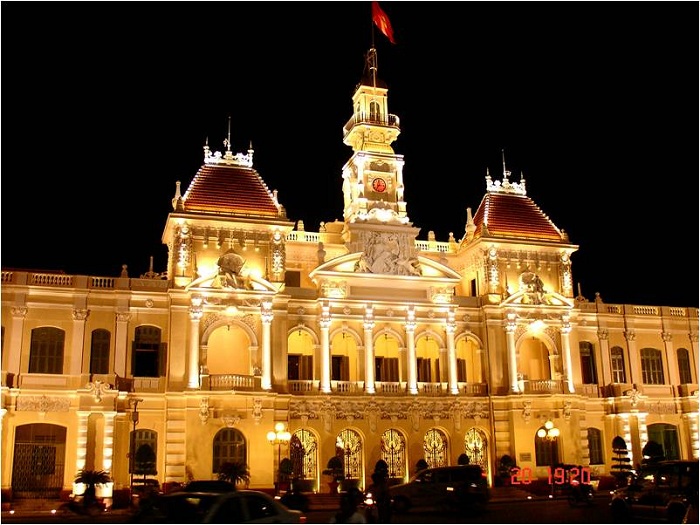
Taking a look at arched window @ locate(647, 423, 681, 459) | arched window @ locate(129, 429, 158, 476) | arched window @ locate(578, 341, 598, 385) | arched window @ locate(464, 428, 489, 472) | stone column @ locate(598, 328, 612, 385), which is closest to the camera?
arched window @ locate(129, 429, 158, 476)

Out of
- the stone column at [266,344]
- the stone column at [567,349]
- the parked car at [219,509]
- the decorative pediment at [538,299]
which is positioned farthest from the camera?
the decorative pediment at [538,299]

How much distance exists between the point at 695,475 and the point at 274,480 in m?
20.8

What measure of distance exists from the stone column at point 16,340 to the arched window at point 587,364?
3020 centimetres

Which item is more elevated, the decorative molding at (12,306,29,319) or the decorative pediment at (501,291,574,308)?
the decorative pediment at (501,291,574,308)

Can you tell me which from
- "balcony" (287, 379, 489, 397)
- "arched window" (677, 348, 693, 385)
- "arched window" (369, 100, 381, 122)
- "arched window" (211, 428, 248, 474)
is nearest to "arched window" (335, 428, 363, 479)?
"balcony" (287, 379, 489, 397)

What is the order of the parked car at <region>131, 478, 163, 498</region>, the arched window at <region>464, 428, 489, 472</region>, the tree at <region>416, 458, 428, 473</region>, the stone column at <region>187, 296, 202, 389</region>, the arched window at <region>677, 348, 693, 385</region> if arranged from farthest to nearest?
the arched window at <region>677, 348, 693, 385</region>, the arched window at <region>464, 428, 489, 472</region>, the tree at <region>416, 458, 428, 473</region>, the stone column at <region>187, 296, 202, 389</region>, the parked car at <region>131, 478, 163, 498</region>

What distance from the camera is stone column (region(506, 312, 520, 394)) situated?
4481cm

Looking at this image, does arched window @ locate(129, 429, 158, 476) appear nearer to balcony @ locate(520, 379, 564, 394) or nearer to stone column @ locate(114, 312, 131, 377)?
stone column @ locate(114, 312, 131, 377)

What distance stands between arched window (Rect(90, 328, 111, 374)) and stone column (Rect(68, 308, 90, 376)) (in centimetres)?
44

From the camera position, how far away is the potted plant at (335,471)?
129ft

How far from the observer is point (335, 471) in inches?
1602

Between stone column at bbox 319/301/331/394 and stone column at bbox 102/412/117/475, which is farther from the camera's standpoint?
stone column at bbox 319/301/331/394

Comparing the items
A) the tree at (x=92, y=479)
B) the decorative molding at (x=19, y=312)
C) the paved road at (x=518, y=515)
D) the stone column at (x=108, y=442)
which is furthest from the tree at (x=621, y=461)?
the decorative molding at (x=19, y=312)

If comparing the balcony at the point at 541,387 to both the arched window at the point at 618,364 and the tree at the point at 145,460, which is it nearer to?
the arched window at the point at 618,364
